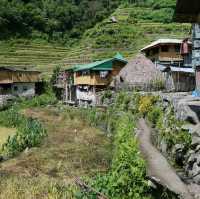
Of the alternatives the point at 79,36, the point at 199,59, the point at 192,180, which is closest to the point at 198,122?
the point at 192,180

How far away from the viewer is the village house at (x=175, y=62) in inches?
1363

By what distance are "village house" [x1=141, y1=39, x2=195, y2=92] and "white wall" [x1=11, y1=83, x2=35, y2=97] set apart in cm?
1460

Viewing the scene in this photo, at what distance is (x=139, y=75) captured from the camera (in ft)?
125

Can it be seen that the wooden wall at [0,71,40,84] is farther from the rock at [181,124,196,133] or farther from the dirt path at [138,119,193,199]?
the rock at [181,124,196,133]

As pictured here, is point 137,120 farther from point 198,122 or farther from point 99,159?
point 198,122

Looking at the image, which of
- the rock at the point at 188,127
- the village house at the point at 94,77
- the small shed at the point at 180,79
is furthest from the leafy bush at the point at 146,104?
the village house at the point at 94,77

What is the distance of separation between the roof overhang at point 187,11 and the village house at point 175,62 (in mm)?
25952

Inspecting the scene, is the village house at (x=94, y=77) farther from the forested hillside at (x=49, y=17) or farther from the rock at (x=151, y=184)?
the rock at (x=151, y=184)

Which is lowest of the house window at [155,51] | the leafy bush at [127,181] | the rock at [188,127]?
the leafy bush at [127,181]

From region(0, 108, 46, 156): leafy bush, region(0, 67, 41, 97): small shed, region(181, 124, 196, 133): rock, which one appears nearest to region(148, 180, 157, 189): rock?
region(181, 124, 196, 133): rock

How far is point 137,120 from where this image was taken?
23047 millimetres

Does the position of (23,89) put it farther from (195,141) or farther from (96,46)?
(195,141)

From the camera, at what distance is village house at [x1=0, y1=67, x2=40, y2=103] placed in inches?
1939

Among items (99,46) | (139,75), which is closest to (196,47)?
(139,75)
